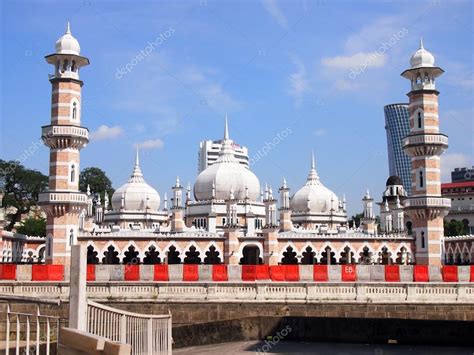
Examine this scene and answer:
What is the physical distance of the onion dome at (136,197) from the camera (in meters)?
55.9

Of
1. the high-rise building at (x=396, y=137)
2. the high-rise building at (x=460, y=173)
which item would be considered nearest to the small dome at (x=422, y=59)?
the high-rise building at (x=460, y=173)

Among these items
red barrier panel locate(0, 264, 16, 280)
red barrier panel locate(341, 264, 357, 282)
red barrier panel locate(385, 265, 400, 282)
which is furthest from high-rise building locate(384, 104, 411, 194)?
red barrier panel locate(0, 264, 16, 280)

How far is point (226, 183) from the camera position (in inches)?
2128

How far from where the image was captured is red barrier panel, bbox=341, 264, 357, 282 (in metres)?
24.3

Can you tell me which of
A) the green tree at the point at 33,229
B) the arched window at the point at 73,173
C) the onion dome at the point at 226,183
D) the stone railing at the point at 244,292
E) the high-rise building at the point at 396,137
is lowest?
the stone railing at the point at 244,292

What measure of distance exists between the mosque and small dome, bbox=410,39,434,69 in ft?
0.20

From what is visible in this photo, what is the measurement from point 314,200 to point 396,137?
110 metres

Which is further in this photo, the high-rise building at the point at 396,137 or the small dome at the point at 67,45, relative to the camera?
the high-rise building at the point at 396,137

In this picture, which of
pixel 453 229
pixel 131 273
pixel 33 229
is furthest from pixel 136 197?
pixel 453 229

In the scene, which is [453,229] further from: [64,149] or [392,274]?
[64,149]

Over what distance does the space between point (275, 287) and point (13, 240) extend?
24.5 m

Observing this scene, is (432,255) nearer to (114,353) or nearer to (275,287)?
(275,287)

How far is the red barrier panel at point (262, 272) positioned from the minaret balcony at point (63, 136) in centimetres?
1484

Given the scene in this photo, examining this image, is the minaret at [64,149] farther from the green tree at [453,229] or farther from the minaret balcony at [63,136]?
the green tree at [453,229]
